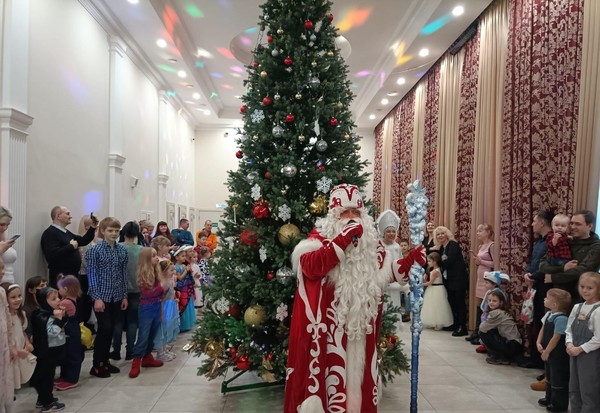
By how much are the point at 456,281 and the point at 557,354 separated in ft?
8.93

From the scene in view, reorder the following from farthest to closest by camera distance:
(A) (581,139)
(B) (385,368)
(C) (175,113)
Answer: (C) (175,113) < (A) (581,139) < (B) (385,368)

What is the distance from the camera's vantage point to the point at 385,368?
3521 millimetres

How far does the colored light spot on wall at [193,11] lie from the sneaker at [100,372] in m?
5.34

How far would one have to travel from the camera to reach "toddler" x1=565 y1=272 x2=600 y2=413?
294 centimetres

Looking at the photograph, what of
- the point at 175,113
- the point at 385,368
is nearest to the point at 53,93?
the point at 385,368

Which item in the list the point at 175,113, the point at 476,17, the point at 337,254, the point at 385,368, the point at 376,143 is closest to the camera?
the point at 337,254

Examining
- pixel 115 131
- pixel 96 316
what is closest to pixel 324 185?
pixel 96 316

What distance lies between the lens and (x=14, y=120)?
4.14m

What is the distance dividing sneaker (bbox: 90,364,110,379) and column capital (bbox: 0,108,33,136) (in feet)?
7.68

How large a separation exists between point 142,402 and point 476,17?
6359mm

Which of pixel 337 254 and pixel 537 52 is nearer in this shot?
pixel 337 254

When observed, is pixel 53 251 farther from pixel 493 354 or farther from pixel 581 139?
pixel 581 139

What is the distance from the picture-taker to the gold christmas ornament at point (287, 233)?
3354 mm

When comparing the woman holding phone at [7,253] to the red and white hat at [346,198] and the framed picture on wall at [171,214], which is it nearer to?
the red and white hat at [346,198]
